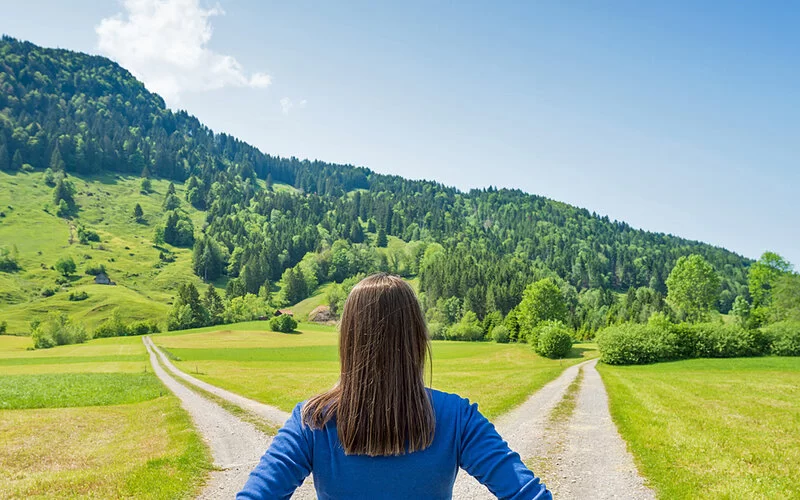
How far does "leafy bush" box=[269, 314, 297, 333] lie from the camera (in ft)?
417

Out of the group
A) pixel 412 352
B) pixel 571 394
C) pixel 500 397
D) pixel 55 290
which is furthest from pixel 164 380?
pixel 55 290

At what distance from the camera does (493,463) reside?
9.98 feet

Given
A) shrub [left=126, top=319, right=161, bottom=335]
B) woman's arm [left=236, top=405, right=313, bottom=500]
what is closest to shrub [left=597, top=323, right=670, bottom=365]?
woman's arm [left=236, top=405, right=313, bottom=500]

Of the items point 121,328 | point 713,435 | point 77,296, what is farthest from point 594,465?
point 77,296

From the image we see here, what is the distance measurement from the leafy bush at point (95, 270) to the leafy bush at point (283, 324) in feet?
363

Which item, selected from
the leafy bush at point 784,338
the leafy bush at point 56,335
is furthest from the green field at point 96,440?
the leafy bush at point 784,338

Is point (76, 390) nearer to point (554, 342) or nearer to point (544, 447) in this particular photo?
point (544, 447)

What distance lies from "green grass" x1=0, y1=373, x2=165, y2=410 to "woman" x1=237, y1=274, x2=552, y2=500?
133ft

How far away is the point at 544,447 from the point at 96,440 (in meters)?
21.2

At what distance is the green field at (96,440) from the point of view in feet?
45.6

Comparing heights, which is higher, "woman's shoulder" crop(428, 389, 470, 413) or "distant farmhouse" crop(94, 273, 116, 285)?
"woman's shoulder" crop(428, 389, 470, 413)

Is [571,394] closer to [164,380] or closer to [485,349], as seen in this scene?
[164,380]

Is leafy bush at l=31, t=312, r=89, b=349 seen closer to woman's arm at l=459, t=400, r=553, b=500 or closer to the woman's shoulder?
the woman's shoulder

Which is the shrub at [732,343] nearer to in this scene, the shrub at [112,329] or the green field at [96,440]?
the green field at [96,440]
